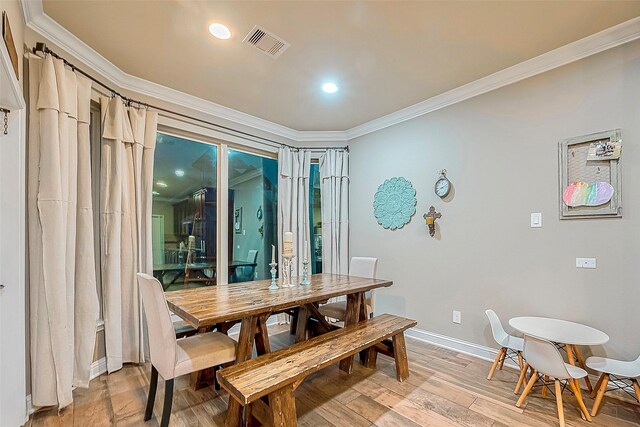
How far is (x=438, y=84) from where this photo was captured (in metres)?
2.97

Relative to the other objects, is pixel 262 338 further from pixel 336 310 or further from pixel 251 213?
pixel 251 213

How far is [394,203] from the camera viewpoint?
145 inches

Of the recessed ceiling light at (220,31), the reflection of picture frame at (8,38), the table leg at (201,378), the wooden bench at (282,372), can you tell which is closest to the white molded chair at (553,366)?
the wooden bench at (282,372)

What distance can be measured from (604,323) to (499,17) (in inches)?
95.0

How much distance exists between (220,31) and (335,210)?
2.62 metres

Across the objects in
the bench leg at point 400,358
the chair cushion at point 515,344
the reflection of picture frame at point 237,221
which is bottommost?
the bench leg at point 400,358

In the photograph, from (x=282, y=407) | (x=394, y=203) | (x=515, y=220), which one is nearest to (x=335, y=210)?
(x=394, y=203)

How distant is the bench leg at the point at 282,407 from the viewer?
63.7 inches

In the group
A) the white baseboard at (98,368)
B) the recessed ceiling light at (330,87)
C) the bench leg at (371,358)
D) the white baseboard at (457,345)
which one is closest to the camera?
the white baseboard at (98,368)

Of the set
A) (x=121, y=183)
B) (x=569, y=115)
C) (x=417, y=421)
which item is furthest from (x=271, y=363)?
(x=569, y=115)

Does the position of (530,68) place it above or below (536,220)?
above

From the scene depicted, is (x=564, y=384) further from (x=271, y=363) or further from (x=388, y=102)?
(x=388, y=102)

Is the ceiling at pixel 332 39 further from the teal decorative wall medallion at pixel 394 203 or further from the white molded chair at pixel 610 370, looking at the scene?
the white molded chair at pixel 610 370

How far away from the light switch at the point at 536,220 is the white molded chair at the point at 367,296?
1.53 m
